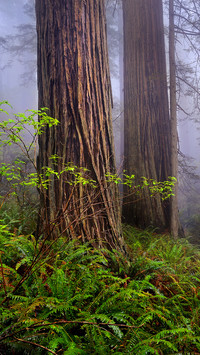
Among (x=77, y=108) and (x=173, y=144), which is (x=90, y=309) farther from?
(x=173, y=144)

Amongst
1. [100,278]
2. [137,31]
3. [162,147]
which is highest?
[137,31]

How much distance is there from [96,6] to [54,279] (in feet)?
11.0

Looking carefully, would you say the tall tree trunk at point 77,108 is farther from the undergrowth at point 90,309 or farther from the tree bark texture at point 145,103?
the tree bark texture at point 145,103

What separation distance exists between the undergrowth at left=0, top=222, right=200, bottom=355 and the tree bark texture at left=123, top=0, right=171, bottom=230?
216 cm

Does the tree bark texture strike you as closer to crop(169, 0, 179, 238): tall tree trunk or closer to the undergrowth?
crop(169, 0, 179, 238): tall tree trunk

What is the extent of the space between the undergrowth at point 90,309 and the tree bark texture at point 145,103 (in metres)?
2.16

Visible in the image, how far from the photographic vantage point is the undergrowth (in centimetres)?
134

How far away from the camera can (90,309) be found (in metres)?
1.65

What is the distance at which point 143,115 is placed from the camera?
4570 millimetres

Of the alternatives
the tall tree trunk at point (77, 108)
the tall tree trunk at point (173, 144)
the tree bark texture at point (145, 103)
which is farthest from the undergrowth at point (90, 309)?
the tree bark texture at point (145, 103)

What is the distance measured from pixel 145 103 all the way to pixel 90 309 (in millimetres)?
4012

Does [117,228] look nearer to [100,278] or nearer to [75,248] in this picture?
[75,248]

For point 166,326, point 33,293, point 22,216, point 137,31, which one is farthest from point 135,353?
point 137,31

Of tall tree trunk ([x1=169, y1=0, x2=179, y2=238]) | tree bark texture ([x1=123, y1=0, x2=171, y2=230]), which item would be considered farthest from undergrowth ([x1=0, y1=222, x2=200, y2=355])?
tree bark texture ([x1=123, y1=0, x2=171, y2=230])
